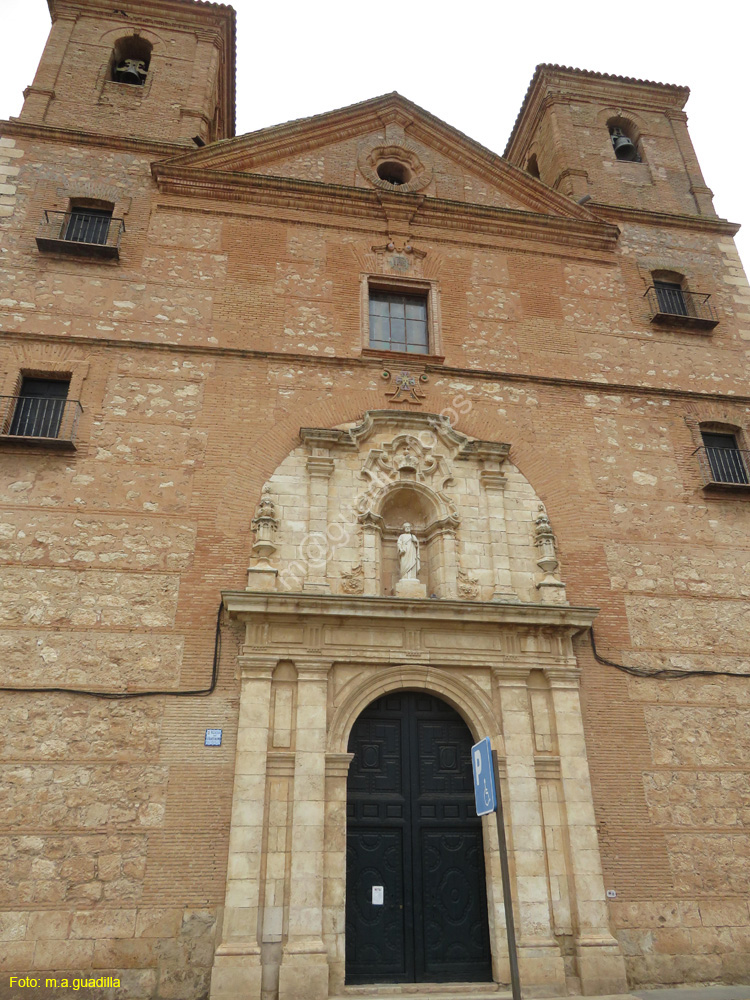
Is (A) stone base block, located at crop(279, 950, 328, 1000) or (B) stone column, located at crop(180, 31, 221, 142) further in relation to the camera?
(B) stone column, located at crop(180, 31, 221, 142)

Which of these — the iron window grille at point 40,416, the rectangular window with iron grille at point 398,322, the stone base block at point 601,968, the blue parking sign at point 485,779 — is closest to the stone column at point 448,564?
the rectangular window with iron grille at point 398,322

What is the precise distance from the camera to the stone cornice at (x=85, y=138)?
38.0ft

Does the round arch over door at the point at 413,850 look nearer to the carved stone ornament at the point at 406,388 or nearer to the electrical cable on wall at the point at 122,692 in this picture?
the electrical cable on wall at the point at 122,692

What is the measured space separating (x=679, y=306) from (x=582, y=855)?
29.3 ft

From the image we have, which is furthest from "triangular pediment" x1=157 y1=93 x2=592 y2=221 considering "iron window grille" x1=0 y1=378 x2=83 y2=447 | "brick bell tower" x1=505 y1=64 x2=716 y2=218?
"iron window grille" x1=0 y1=378 x2=83 y2=447

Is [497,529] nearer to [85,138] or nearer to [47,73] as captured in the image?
[85,138]

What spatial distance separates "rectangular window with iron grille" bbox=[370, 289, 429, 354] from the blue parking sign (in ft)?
22.6

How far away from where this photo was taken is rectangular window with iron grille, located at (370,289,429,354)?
36.2ft

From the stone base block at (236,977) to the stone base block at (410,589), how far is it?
4024mm

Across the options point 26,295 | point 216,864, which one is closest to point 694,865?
point 216,864

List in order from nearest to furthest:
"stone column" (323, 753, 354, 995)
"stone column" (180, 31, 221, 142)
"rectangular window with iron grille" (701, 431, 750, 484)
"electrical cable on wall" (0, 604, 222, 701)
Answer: "stone column" (323, 753, 354, 995)
"electrical cable on wall" (0, 604, 222, 701)
"rectangular window with iron grille" (701, 431, 750, 484)
"stone column" (180, 31, 221, 142)

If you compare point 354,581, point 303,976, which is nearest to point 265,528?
point 354,581

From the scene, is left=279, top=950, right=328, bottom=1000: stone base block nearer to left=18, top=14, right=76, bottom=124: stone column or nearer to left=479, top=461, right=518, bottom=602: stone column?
left=479, top=461, right=518, bottom=602: stone column

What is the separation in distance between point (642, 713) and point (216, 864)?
507 centimetres
